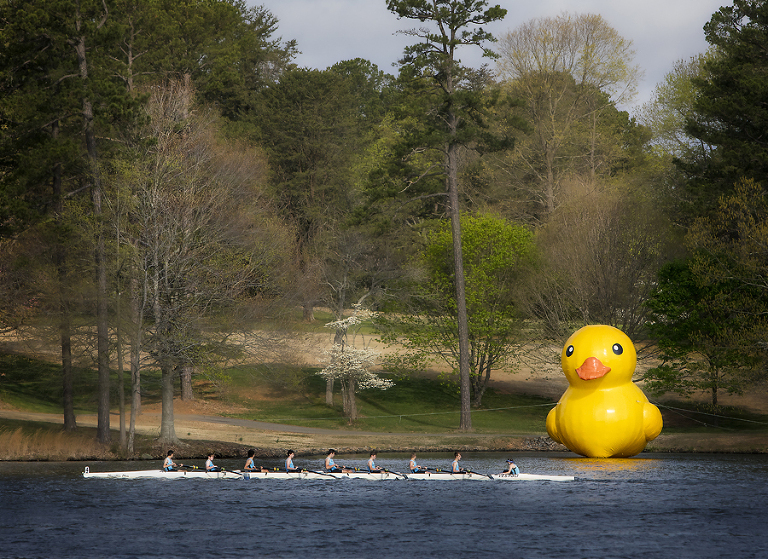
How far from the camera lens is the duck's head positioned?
27484 mm

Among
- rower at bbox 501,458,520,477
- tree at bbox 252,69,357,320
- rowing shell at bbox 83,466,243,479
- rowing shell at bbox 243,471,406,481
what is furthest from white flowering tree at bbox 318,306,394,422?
tree at bbox 252,69,357,320

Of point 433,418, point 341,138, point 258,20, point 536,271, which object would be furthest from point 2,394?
point 258,20

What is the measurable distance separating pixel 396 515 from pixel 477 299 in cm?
2707

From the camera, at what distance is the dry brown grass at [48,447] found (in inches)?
1228

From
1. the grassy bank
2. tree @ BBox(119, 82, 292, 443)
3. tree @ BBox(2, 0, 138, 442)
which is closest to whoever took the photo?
tree @ BBox(2, 0, 138, 442)

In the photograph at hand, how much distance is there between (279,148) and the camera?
6894 centimetres

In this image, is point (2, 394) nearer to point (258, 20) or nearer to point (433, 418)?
point (433, 418)

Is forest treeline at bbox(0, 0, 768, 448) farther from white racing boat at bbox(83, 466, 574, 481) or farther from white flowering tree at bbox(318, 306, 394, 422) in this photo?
white racing boat at bbox(83, 466, 574, 481)

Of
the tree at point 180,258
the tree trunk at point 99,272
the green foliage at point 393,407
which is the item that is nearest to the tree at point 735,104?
the green foliage at point 393,407

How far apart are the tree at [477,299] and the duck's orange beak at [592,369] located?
19.9m

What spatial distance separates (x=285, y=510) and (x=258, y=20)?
6141cm

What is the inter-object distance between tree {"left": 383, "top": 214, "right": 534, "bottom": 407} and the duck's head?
18840 mm

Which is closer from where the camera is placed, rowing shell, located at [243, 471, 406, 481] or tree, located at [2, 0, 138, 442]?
rowing shell, located at [243, 471, 406, 481]

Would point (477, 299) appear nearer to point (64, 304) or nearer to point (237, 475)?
point (237, 475)
